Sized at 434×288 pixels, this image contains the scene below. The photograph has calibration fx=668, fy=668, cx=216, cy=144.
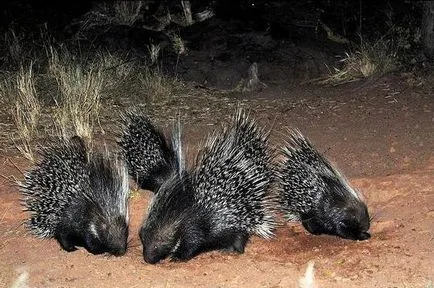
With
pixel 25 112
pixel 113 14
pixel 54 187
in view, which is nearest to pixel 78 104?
pixel 25 112

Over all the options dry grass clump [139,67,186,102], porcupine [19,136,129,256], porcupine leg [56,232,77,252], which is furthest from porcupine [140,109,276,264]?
dry grass clump [139,67,186,102]

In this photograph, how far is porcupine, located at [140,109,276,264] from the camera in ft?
11.7

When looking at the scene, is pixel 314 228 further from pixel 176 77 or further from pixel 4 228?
pixel 176 77

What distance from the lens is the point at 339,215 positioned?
12.6 ft

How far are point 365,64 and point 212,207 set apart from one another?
130 inches

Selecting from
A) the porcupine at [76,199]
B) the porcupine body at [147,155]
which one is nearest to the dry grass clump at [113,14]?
the porcupine body at [147,155]

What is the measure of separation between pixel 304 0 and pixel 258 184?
611cm

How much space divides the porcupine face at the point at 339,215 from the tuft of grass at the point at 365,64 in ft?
9.25

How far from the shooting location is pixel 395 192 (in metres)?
4.07

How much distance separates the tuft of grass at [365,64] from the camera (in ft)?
21.0

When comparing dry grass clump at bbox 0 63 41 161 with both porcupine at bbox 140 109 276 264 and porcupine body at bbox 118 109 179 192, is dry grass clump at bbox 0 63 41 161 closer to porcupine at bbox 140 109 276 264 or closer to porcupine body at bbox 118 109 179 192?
porcupine body at bbox 118 109 179 192

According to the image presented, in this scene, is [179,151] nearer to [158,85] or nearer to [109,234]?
[109,234]

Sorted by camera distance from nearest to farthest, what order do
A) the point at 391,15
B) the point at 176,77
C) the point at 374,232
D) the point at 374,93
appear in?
the point at 374,232
the point at 374,93
the point at 176,77
the point at 391,15

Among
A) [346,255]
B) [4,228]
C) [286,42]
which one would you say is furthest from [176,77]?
[346,255]
